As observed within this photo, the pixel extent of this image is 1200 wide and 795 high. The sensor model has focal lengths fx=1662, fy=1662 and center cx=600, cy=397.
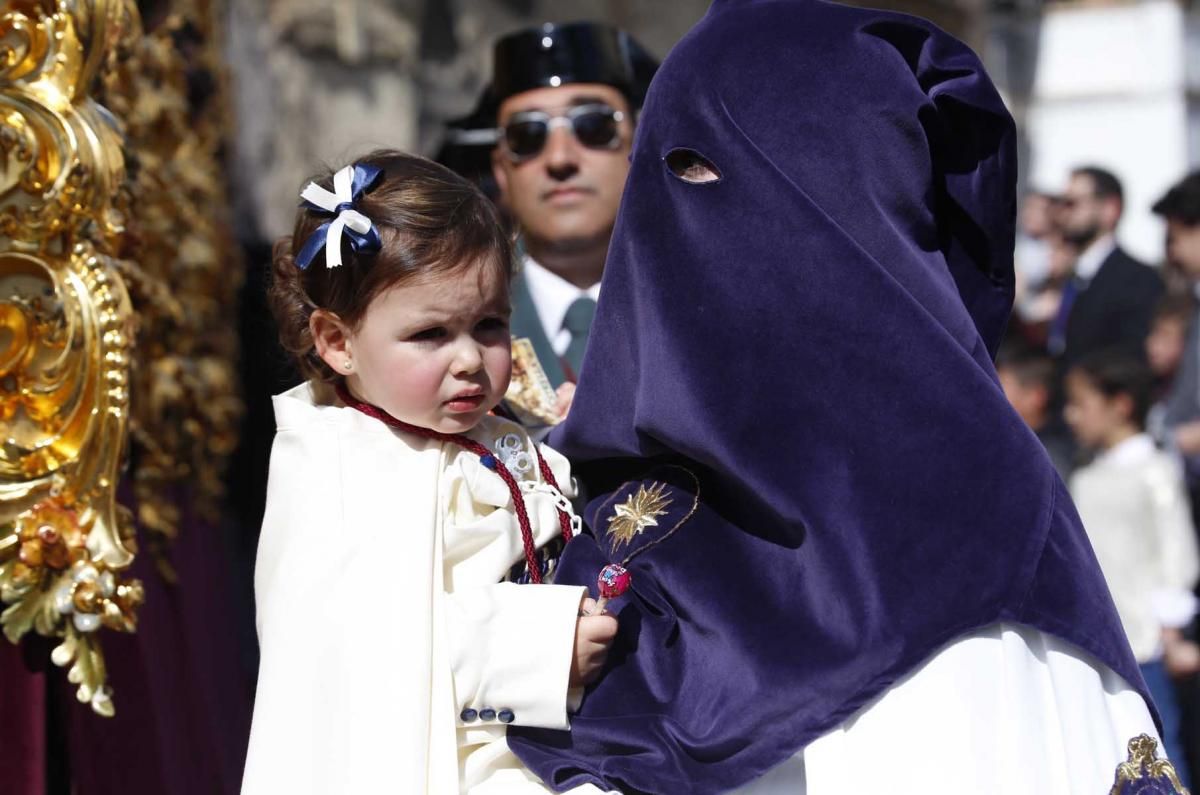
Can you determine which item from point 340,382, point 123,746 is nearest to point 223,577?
point 123,746

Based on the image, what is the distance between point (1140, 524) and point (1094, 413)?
421mm

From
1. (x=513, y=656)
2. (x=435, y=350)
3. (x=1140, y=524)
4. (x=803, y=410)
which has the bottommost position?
(x=513, y=656)

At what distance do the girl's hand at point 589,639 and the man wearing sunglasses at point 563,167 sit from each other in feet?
3.45

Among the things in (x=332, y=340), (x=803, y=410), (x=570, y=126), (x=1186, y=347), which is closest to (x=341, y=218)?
(x=332, y=340)

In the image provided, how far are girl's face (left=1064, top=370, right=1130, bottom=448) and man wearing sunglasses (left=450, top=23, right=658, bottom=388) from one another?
7.19ft

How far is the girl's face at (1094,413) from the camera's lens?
4969 mm

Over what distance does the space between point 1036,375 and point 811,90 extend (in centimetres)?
372

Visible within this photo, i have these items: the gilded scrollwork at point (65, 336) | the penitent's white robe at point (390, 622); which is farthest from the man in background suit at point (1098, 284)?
the penitent's white robe at point (390, 622)

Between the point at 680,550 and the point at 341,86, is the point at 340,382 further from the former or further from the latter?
the point at 341,86

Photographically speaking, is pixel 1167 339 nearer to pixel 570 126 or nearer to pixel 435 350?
pixel 570 126

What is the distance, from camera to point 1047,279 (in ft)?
23.2

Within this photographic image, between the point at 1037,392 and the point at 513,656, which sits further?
the point at 1037,392

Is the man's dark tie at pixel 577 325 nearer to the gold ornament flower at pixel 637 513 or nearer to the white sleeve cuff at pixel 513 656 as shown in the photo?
the gold ornament flower at pixel 637 513

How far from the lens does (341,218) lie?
204cm
